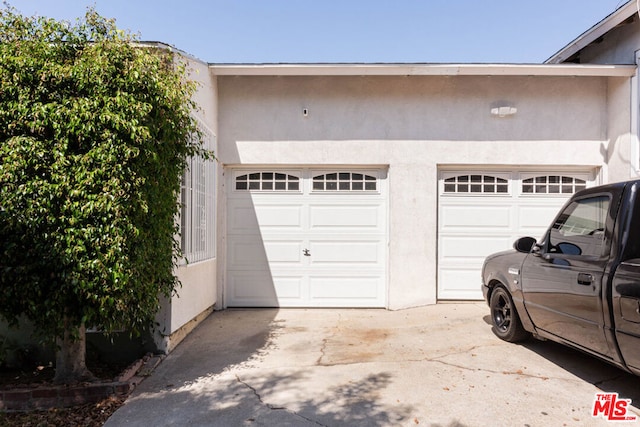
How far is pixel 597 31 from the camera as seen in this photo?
7492mm

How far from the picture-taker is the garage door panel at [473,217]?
24.9 ft

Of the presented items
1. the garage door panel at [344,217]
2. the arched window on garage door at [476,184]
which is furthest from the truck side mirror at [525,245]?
the garage door panel at [344,217]

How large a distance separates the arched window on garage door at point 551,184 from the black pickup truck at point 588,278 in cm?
307

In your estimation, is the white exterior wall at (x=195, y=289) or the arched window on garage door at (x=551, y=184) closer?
the white exterior wall at (x=195, y=289)

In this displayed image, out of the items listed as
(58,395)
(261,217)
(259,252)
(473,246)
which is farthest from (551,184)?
(58,395)

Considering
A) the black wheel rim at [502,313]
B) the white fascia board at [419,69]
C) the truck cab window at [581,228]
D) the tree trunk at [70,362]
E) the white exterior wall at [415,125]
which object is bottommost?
the tree trunk at [70,362]

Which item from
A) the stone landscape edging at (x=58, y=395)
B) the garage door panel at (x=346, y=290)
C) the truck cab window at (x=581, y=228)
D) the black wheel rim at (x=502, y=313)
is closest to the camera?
the truck cab window at (x=581, y=228)

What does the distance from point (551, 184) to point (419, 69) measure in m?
3.31

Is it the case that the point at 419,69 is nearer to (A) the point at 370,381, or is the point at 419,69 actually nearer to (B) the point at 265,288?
(B) the point at 265,288

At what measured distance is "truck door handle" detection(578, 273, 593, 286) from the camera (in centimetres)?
367

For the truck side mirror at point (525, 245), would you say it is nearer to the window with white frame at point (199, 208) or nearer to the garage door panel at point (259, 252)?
the garage door panel at point (259, 252)

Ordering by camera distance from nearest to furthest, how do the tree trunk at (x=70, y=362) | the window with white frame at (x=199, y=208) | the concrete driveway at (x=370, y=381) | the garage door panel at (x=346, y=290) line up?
the concrete driveway at (x=370, y=381) < the tree trunk at (x=70, y=362) < the window with white frame at (x=199, y=208) < the garage door panel at (x=346, y=290)

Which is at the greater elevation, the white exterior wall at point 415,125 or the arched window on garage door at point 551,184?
the white exterior wall at point 415,125

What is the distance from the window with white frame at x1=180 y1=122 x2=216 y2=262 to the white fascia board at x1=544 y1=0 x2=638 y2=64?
7090 millimetres
